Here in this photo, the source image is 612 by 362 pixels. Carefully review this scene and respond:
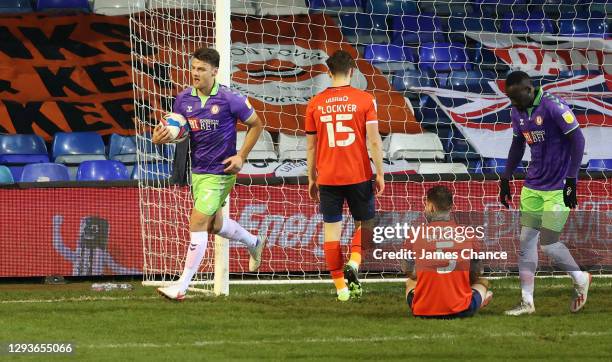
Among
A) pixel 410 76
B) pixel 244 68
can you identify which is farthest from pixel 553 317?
pixel 244 68

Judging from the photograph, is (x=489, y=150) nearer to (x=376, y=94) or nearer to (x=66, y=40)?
(x=376, y=94)

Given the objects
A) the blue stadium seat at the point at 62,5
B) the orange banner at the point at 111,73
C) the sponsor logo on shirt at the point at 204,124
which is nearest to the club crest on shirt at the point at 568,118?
the sponsor logo on shirt at the point at 204,124

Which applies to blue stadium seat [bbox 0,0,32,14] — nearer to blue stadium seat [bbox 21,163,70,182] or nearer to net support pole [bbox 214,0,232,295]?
blue stadium seat [bbox 21,163,70,182]

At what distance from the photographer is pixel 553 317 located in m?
9.69

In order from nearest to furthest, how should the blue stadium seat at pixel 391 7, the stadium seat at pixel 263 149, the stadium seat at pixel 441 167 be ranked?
the stadium seat at pixel 263 149, the stadium seat at pixel 441 167, the blue stadium seat at pixel 391 7

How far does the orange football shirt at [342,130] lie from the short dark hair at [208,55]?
899 mm

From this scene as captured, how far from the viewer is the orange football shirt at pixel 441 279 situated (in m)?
8.95

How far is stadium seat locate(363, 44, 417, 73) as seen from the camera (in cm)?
1752

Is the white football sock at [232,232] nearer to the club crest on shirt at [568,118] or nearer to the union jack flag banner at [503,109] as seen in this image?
the club crest on shirt at [568,118]

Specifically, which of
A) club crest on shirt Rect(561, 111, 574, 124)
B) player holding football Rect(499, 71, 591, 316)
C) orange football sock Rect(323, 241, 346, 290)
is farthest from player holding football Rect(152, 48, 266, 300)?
club crest on shirt Rect(561, 111, 574, 124)

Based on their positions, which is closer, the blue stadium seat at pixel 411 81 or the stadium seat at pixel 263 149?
the stadium seat at pixel 263 149

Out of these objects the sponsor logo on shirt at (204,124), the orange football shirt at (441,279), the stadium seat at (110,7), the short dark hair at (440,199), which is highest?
the stadium seat at (110,7)

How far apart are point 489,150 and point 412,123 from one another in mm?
1123

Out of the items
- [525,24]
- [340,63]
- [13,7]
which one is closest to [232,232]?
[340,63]
